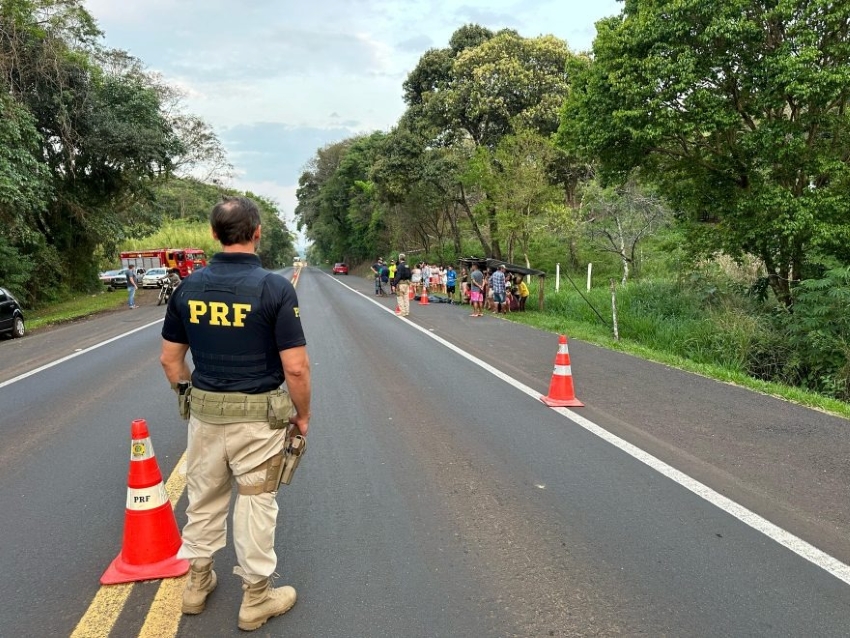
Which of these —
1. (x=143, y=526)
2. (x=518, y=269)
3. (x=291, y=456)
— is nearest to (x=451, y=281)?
(x=518, y=269)

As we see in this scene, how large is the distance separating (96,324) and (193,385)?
16906 mm

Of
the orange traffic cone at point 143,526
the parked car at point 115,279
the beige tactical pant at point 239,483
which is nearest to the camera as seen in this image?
the beige tactical pant at point 239,483

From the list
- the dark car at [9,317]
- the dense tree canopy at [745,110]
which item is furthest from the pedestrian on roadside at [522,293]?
the dark car at [9,317]

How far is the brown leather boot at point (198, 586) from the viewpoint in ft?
9.59

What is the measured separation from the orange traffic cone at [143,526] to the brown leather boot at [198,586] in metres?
0.34

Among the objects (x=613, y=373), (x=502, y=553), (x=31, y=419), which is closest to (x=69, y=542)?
(x=502, y=553)

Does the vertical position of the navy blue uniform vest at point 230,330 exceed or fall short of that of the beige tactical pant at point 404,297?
it exceeds it

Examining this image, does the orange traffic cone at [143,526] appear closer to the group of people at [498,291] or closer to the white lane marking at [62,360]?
the white lane marking at [62,360]

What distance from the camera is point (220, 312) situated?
2.77m

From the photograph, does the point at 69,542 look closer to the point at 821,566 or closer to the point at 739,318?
the point at 821,566

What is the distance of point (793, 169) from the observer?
1150 centimetres

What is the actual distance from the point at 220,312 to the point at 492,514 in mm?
2293

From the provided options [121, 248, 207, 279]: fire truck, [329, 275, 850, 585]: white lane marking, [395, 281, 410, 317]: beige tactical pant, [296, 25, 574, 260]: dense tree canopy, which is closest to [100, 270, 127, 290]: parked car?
[121, 248, 207, 279]: fire truck

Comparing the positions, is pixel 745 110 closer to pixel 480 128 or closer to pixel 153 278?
pixel 480 128
